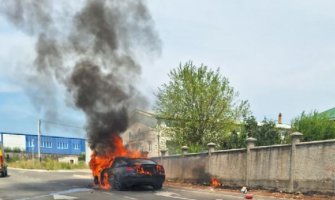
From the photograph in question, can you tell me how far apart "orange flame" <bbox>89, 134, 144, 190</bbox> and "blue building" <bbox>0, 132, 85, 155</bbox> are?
184 ft

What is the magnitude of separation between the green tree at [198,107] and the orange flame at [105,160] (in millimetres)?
9079

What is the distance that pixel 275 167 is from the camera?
764 inches

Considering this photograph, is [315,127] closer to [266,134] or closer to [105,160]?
[266,134]

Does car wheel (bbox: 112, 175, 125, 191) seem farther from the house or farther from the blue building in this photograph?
the blue building

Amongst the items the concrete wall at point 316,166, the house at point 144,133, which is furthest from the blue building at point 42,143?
the concrete wall at point 316,166

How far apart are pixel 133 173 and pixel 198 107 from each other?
16247 millimetres

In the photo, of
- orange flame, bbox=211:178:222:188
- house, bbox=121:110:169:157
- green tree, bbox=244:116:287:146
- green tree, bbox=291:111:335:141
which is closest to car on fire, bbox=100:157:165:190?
orange flame, bbox=211:178:222:188

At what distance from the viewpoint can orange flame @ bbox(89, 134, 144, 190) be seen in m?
20.7

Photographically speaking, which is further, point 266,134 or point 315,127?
point 315,127

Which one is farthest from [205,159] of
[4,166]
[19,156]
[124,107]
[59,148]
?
[59,148]

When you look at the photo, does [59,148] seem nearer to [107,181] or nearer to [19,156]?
[19,156]

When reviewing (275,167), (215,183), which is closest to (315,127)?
(215,183)

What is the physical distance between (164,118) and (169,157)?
4990 mm

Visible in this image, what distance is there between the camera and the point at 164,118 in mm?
35844
